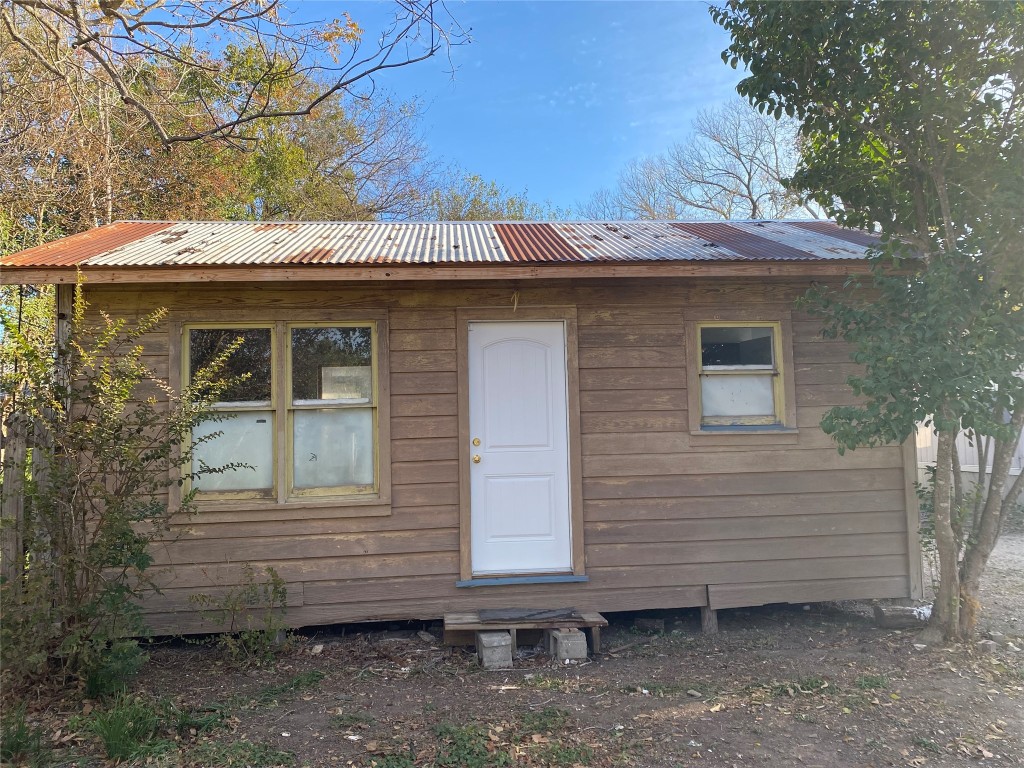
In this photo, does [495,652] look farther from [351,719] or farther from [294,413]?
[294,413]

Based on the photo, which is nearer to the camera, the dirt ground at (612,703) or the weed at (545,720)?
the dirt ground at (612,703)

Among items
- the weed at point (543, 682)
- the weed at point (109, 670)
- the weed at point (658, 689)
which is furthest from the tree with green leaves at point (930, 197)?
the weed at point (109, 670)

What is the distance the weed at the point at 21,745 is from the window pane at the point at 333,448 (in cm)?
210

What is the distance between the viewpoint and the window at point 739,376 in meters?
5.26

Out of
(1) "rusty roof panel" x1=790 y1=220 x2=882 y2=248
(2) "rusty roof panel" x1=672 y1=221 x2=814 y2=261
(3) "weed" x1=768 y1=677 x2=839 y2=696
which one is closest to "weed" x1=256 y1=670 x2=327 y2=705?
(3) "weed" x1=768 y1=677 x2=839 y2=696

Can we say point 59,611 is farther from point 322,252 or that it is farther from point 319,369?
point 322,252

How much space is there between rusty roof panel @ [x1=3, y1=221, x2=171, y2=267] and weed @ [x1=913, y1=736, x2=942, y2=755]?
563 cm

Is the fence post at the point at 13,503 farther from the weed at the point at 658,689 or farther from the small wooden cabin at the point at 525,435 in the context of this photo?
the weed at the point at 658,689

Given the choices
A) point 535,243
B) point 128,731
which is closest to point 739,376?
point 535,243

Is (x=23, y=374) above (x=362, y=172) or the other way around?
the other way around

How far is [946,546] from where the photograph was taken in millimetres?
4539

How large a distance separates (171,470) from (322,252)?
6.31 feet

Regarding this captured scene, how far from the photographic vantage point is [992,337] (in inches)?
159

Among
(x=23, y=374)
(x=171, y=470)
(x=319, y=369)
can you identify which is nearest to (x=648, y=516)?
(x=319, y=369)
